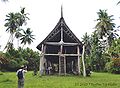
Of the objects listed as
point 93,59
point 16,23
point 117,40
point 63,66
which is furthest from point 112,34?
point 63,66

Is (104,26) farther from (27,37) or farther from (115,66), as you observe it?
(27,37)

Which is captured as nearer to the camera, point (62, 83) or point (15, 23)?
point (62, 83)

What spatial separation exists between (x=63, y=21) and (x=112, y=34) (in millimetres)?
30996

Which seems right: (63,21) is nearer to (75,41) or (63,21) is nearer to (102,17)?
(75,41)

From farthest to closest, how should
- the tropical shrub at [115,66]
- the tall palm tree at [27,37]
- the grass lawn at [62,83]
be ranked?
the tall palm tree at [27,37] < the tropical shrub at [115,66] < the grass lawn at [62,83]

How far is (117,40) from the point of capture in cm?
6178

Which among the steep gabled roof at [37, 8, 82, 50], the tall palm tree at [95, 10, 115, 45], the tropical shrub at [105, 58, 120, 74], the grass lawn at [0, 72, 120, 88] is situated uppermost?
the tall palm tree at [95, 10, 115, 45]

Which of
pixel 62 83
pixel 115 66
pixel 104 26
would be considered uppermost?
pixel 104 26

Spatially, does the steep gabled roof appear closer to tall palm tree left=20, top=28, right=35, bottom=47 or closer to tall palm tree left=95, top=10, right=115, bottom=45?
tall palm tree left=95, top=10, right=115, bottom=45

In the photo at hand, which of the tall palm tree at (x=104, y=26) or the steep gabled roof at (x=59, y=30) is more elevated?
the tall palm tree at (x=104, y=26)

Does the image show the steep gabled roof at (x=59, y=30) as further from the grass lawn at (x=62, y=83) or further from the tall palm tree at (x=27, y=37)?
the tall palm tree at (x=27, y=37)

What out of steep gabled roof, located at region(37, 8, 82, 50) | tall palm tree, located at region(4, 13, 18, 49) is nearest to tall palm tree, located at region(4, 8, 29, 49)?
tall palm tree, located at region(4, 13, 18, 49)

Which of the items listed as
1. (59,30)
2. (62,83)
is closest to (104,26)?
(59,30)

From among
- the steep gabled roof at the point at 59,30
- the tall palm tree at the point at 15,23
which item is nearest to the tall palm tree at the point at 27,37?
the tall palm tree at the point at 15,23
